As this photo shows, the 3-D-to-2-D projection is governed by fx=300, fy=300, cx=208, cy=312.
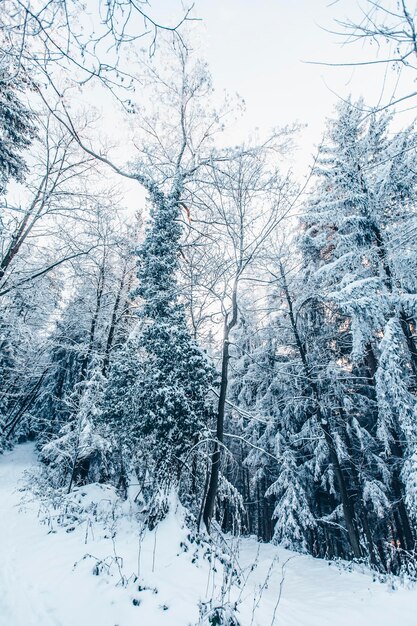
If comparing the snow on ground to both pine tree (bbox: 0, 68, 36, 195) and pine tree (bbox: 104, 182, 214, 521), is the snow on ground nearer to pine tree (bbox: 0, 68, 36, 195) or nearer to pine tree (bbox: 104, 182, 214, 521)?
pine tree (bbox: 104, 182, 214, 521)

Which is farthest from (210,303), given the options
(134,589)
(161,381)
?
(134,589)

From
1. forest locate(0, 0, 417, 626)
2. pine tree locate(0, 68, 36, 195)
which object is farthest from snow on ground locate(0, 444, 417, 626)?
pine tree locate(0, 68, 36, 195)

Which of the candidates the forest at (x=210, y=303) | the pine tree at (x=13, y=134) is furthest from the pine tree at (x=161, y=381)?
the pine tree at (x=13, y=134)

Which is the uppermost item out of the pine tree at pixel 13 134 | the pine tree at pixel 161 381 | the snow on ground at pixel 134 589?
the pine tree at pixel 13 134

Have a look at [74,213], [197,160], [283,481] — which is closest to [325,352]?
[283,481]

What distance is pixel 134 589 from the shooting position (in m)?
3.72

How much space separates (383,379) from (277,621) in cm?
696

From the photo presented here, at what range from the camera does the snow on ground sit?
325cm

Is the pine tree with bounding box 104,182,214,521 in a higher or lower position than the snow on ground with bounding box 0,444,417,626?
higher

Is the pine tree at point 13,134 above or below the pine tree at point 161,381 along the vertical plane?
above

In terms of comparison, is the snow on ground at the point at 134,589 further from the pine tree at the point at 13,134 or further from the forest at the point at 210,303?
the pine tree at the point at 13,134

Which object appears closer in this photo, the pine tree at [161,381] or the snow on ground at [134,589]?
the snow on ground at [134,589]

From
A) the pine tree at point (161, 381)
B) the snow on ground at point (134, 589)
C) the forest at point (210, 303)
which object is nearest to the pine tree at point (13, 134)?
the forest at point (210, 303)

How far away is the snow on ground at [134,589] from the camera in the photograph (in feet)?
10.7
